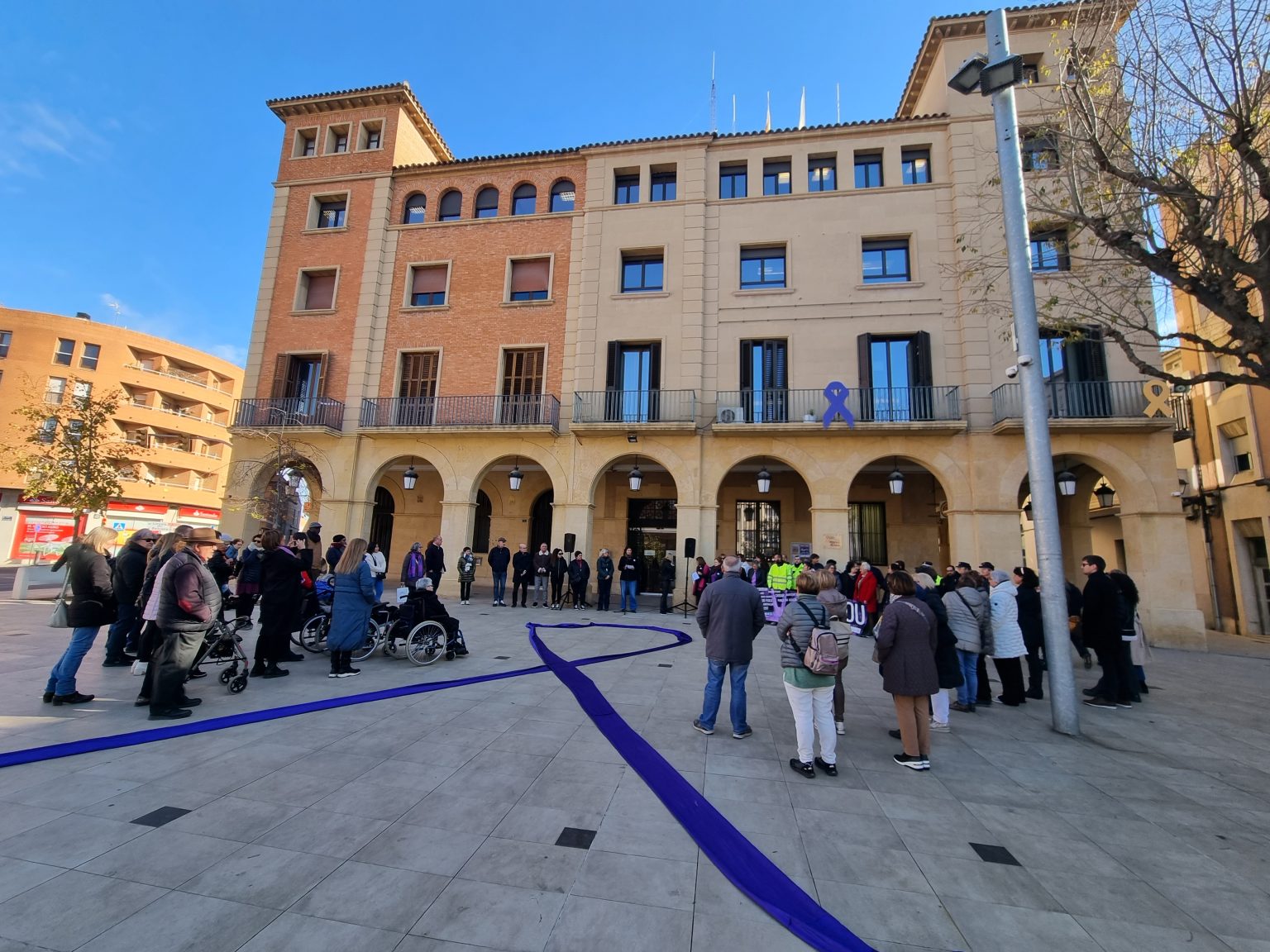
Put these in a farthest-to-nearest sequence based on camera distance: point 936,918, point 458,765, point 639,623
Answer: point 639,623, point 458,765, point 936,918

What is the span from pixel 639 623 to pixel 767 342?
8.77 metres

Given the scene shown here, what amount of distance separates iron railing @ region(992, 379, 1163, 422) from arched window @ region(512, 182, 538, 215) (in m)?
15.1

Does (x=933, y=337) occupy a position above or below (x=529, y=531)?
above

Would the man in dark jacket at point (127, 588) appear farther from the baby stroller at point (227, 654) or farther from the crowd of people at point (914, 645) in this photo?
the crowd of people at point (914, 645)

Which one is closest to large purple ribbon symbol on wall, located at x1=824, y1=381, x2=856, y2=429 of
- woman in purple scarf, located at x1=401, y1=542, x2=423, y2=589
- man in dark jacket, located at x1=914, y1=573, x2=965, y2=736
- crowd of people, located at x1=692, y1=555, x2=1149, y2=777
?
crowd of people, located at x1=692, y1=555, x2=1149, y2=777

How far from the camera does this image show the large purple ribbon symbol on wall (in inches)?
551

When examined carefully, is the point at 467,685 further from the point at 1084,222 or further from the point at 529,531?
Answer: the point at 529,531

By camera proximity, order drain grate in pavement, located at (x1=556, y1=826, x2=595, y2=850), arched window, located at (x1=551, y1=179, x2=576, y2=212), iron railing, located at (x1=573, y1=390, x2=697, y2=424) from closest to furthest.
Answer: drain grate in pavement, located at (x1=556, y1=826, x2=595, y2=850), iron railing, located at (x1=573, y1=390, x2=697, y2=424), arched window, located at (x1=551, y1=179, x2=576, y2=212)

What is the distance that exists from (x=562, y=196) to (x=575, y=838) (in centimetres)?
1855

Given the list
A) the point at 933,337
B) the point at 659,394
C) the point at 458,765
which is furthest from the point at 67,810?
the point at 933,337

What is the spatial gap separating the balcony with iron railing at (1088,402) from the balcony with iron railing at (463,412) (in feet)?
38.6

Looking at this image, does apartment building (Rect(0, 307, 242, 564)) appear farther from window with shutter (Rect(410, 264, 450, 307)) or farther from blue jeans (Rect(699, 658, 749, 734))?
blue jeans (Rect(699, 658, 749, 734))

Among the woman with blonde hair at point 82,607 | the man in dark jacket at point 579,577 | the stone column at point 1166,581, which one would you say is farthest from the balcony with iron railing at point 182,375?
the stone column at point 1166,581

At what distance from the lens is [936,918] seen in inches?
104
